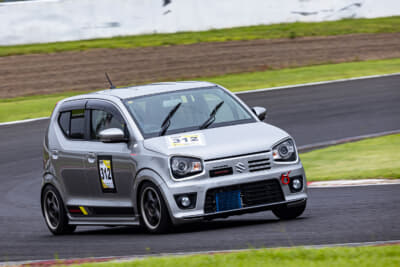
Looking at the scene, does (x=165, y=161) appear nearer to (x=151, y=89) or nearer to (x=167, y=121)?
(x=167, y=121)

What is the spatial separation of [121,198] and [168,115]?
1.01 meters

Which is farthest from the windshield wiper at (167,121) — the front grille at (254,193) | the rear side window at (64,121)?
the rear side window at (64,121)

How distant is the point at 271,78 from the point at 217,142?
62.8ft

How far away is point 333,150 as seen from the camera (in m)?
15.4

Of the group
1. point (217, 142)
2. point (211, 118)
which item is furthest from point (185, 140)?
point (211, 118)

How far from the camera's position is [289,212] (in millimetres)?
8828

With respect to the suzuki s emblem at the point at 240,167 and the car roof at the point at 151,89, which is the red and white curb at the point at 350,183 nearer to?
the car roof at the point at 151,89

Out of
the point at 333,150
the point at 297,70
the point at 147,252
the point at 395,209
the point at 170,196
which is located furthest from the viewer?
the point at 297,70

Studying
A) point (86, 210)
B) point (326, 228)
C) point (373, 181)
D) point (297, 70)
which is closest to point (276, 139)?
point (326, 228)

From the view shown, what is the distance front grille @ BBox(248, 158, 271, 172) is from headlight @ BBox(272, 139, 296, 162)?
12 centimetres

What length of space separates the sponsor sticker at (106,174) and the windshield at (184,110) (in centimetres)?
57

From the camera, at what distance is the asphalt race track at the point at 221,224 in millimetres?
7379

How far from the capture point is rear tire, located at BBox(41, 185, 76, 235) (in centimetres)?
990

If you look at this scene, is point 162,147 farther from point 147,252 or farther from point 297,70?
point 297,70
